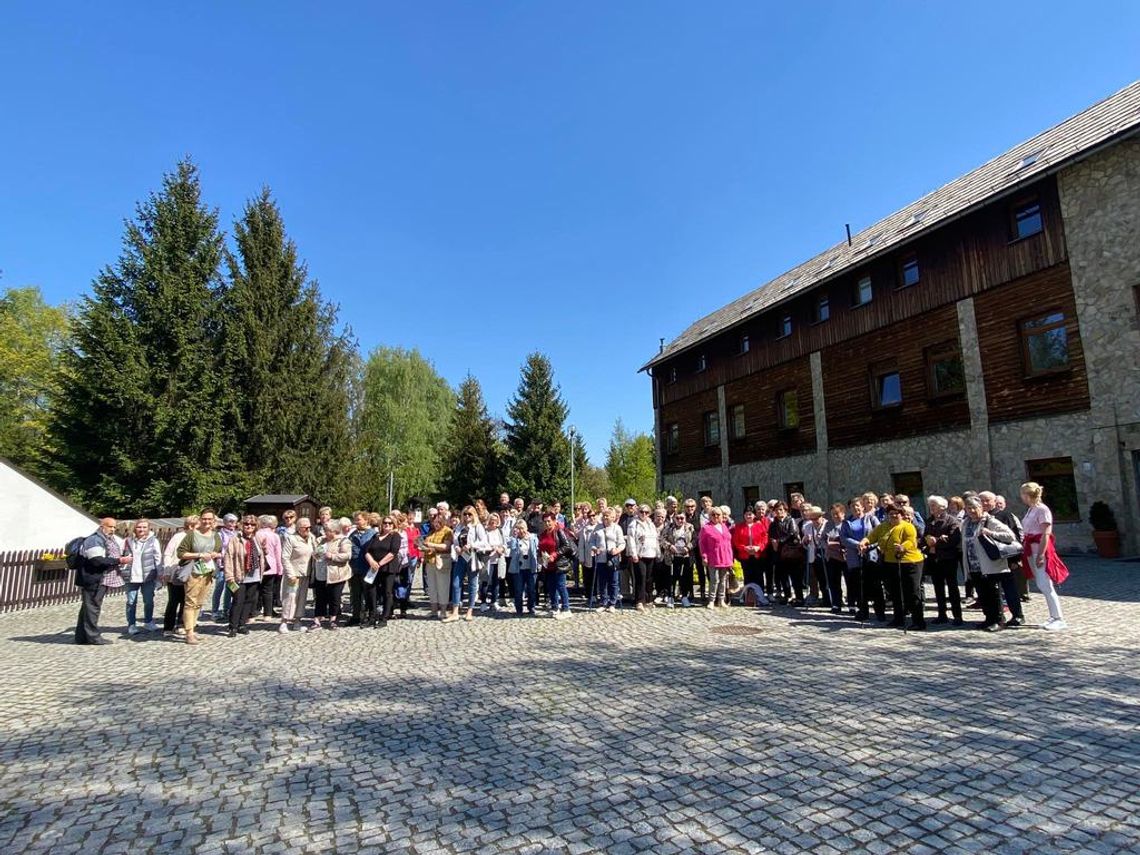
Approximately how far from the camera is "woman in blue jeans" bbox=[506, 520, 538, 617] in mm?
10914

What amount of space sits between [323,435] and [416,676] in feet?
80.1

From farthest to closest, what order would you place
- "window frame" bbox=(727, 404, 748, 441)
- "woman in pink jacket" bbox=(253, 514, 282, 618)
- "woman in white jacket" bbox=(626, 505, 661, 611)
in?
1. "window frame" bbox=(727, 404, 748, 441)
2. "woman in white jacket" bbox=(626, 505, 661, 611)
3. "woman in pink jacket" bbox=(253, 514, 282, 618)

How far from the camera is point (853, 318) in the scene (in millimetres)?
20703

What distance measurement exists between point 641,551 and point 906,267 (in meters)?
14.1

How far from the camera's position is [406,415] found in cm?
4072

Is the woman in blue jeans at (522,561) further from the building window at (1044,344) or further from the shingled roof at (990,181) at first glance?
the shingled roof at (990,181)

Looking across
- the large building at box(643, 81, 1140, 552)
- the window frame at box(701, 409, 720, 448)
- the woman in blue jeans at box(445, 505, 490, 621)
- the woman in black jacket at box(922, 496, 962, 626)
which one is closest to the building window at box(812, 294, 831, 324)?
the large building at box(643, 81, 1140, 552)

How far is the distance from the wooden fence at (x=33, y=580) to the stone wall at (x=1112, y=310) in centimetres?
2077

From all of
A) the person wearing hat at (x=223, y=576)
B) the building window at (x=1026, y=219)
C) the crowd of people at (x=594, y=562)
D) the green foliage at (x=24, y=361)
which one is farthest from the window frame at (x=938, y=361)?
the green foliage at (x=24, y=361)

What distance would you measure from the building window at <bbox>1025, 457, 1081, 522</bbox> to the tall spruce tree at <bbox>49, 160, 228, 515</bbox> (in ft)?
88.1

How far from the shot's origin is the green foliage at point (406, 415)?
39344mm

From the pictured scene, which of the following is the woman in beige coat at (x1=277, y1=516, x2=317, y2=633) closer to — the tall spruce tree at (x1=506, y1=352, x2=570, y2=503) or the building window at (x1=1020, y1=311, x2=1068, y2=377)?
the building window at (x1=1020, y1=311, x2=1068, y2=377)

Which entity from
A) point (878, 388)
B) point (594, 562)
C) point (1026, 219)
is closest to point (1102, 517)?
point (878, 388)

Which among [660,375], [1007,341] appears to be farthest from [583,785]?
[660,375]
